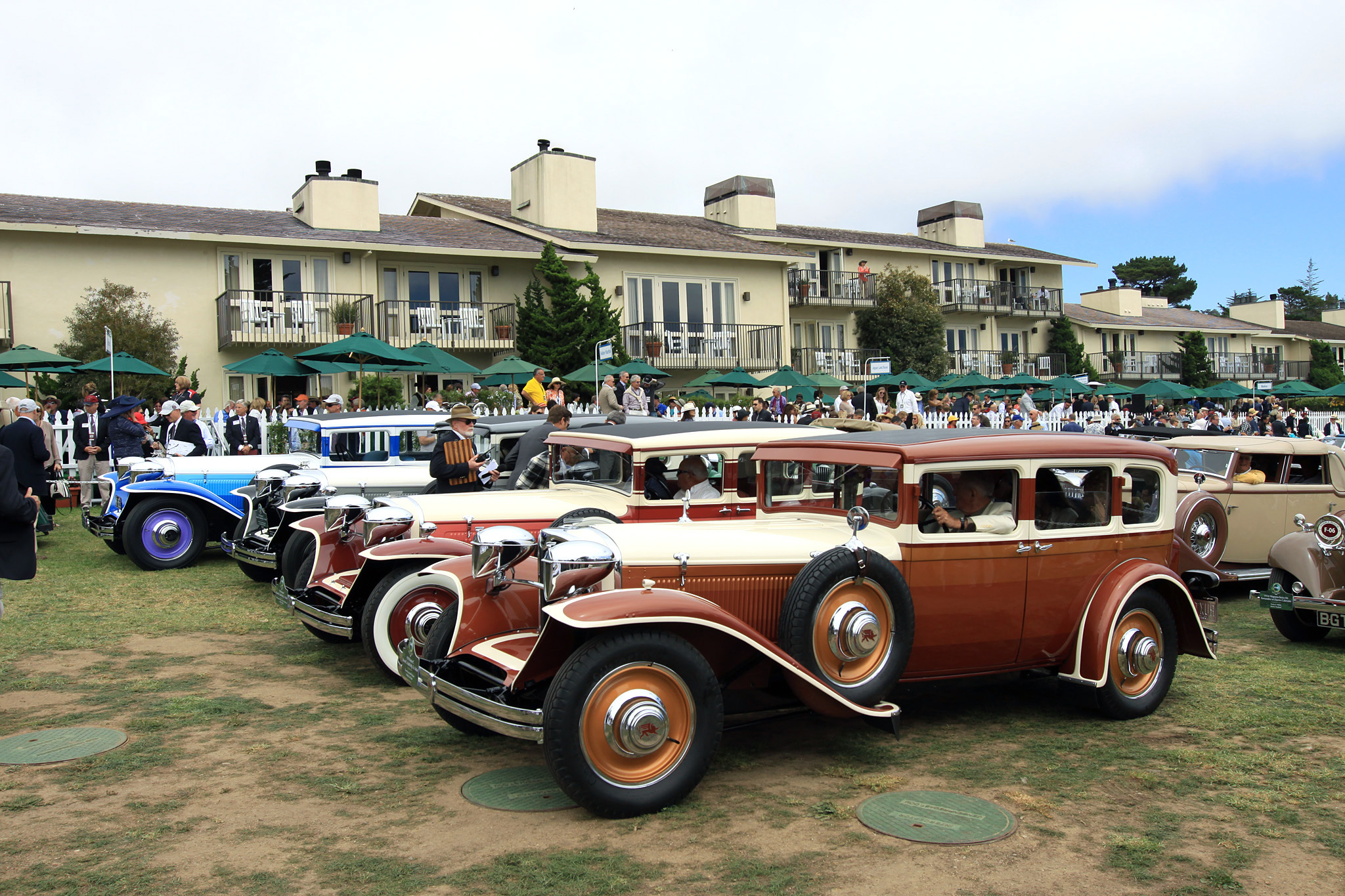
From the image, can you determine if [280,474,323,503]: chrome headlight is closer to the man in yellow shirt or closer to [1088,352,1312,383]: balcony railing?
the man in yellow shirt

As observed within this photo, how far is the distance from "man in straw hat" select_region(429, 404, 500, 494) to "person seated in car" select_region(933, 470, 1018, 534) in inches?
189

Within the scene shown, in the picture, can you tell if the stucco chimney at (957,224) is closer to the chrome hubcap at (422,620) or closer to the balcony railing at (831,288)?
the balcony railing at (831,288)

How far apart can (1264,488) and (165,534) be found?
37.5ft

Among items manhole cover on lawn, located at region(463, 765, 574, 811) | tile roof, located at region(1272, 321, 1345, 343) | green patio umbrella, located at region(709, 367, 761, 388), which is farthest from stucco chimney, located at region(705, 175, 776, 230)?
tile roof, located at region(1272, 321, 1345, 343)

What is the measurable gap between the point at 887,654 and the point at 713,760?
1027 millimetres

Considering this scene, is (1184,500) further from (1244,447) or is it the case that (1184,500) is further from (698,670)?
(698,670)

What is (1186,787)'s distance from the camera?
455 centimetres

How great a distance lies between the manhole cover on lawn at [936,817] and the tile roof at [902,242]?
31.9 meters

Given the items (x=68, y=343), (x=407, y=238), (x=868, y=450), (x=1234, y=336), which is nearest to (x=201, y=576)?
(x=868, y=450)

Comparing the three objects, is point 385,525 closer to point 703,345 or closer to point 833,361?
point 703,345

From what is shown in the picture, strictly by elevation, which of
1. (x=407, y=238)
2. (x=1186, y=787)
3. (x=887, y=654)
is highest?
(x=407, y=238)

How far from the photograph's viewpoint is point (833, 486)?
5.78 metres

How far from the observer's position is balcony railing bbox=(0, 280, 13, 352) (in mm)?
21625

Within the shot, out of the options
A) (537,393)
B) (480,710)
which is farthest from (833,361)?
(480,710)
